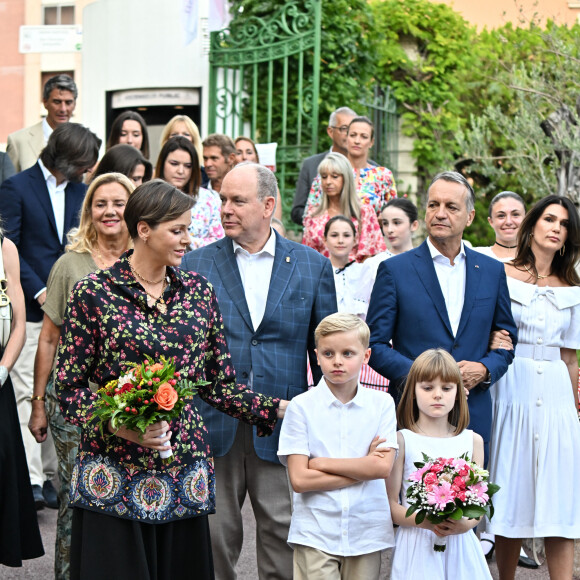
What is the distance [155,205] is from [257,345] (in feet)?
3.80

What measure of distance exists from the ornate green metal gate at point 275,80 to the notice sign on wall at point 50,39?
11.2 ft

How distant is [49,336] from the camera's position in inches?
226

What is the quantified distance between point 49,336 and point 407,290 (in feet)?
6.30

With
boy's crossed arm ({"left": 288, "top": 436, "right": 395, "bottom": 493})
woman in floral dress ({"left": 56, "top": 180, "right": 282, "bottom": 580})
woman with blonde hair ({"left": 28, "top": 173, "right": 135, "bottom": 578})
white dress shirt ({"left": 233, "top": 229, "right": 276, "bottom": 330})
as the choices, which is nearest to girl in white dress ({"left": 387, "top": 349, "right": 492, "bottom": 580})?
boy's crossed arm ({"left": 288, "top": 436, "right": 395, "bottom": 493})

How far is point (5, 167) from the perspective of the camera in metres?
8.52

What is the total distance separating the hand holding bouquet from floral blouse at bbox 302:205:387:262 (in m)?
4.56

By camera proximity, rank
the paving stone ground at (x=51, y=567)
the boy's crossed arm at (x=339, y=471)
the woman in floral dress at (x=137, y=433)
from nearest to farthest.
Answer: the woman in floral dress at (x=137, y=433)
the boy's crossed arm at (x=339, y=471)
the paving stone ground at (x=51, y=567)

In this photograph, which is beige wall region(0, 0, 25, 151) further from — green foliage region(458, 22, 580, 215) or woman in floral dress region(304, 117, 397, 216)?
woman in floral dress region(304, 117, 397, 216)

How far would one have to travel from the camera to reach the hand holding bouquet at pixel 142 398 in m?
4.16

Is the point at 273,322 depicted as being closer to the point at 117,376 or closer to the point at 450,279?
the point at 450,279

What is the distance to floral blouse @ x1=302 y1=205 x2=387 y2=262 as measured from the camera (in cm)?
875

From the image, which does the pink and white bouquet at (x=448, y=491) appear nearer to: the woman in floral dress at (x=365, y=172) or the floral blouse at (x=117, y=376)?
the floral blouse at (x=117, y=376)

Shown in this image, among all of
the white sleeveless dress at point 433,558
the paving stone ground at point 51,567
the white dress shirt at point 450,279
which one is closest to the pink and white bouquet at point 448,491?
the white sleeveless dress at point 433,558

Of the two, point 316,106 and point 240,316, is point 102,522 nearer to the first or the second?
point 240,316
